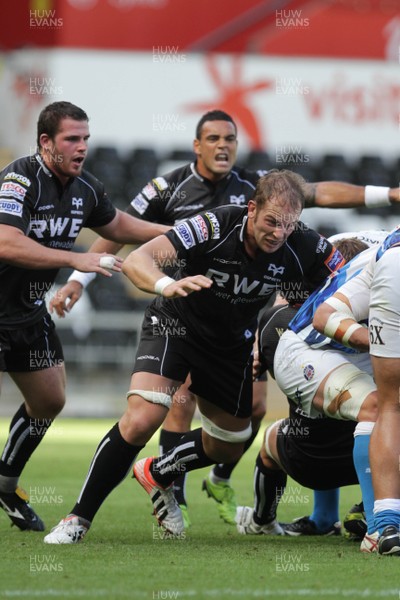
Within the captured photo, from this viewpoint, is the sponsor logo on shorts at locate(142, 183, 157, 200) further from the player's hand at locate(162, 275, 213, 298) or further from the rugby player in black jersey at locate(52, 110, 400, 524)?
the player's hand at locate(162, 275, 213, 298)

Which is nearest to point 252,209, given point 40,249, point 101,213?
point 40,249

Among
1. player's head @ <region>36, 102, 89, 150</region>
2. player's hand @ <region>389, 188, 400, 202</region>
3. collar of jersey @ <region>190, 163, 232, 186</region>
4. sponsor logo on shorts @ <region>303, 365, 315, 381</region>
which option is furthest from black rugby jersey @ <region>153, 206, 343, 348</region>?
collar of jersey @ <region>190, 163, 232, 186</region>

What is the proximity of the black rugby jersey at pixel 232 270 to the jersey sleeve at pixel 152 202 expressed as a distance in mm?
1401

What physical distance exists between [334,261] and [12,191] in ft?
5.91

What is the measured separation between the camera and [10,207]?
613 cm

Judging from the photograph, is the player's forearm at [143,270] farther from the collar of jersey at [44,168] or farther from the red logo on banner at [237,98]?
the red logo on banner at [237,98]

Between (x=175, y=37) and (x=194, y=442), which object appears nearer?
(x=194, y=442)

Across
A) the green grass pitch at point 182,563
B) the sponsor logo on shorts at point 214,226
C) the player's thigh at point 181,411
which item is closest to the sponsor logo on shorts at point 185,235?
the sponsor logo on shorts at point 214,226

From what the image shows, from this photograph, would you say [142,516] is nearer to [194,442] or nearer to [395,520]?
[194,442]

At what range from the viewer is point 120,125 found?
2145 cm

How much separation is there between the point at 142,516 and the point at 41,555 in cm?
214

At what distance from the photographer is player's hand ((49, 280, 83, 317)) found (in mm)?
6781

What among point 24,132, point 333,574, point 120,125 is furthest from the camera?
point 120,125

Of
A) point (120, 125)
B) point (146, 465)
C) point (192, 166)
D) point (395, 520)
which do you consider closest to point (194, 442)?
point (146, 465)
